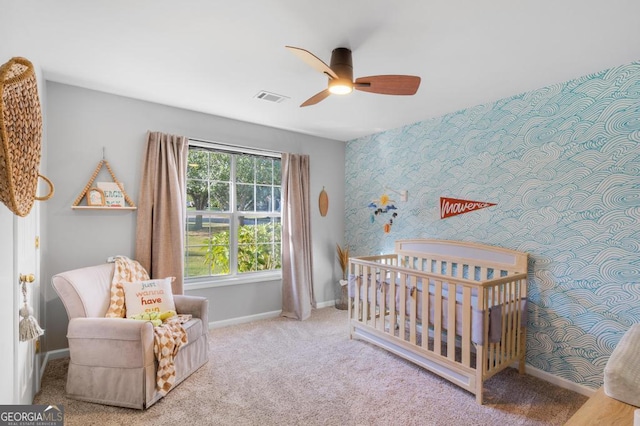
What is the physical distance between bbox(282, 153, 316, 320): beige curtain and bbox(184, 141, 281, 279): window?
214mm

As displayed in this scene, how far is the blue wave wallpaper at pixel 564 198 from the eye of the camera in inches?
83.5

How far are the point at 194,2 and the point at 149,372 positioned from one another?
220 centimetres

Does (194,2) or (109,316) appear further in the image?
(109,316)

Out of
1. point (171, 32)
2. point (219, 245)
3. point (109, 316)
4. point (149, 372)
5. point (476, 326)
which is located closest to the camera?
point (171, 32)

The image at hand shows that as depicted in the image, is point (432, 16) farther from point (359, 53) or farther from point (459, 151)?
point (459, 151)

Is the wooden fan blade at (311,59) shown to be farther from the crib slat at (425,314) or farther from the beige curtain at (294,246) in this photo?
the beige curtain at (294,246)

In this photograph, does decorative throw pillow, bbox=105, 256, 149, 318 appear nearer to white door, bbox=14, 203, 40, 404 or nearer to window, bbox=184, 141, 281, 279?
white door, bbox=14, 203, 40, 404

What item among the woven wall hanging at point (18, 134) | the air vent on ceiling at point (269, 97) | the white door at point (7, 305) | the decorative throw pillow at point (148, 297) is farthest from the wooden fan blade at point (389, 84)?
the decorative throw pillow at point (148, 297)

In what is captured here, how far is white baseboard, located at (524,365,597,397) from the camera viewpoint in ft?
7.36

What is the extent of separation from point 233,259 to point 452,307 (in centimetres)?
242

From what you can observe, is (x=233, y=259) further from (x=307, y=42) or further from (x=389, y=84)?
(x=389, y=84)

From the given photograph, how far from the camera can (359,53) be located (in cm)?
204

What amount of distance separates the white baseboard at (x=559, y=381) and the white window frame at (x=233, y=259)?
8.77 ft

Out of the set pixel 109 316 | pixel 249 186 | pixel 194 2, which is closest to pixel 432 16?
pixel 194 2
